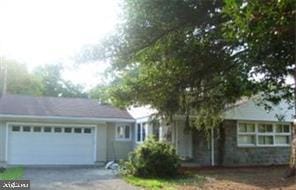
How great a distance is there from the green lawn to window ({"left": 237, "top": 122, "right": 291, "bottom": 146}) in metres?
8.77

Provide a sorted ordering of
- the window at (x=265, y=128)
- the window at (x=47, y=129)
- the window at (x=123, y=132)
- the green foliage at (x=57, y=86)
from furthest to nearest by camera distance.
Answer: the green foliage at (x=57, y=86), the window at (x=123, y=132), the window at (x=265, y=128), the window at (x=47, y=129)

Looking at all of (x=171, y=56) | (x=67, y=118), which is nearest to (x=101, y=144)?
(x=67, y=118)

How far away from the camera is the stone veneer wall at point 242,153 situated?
2670 centimetres

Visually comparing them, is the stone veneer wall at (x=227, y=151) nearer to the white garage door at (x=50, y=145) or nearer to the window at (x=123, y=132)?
the window at (x=123, y=132)

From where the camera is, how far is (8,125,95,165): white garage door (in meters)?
25.5

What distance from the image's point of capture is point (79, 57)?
1251 cm

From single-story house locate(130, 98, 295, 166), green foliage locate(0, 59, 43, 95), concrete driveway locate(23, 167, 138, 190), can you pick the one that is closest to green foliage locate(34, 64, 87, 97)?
green foliage locate(0, 59, 43, 95)

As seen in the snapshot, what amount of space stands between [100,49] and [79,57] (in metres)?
0.65

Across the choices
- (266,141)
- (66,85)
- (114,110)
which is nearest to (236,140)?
(266,141)

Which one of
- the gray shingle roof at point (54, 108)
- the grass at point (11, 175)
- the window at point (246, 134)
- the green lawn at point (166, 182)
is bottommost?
the green lawn at point (166, 182)

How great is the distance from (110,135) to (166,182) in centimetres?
1096

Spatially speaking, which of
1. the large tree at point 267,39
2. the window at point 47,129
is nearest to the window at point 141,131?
the window at point 47,129

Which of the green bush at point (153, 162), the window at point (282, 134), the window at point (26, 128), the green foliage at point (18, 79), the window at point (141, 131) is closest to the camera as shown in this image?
the green bush at point (153, 162)

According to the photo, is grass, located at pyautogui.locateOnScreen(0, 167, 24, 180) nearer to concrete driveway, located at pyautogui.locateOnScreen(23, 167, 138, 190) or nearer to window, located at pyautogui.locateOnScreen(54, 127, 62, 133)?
concrete driveway, located at pyautogui.locateOnScreen(23, 167, 138, 190)
